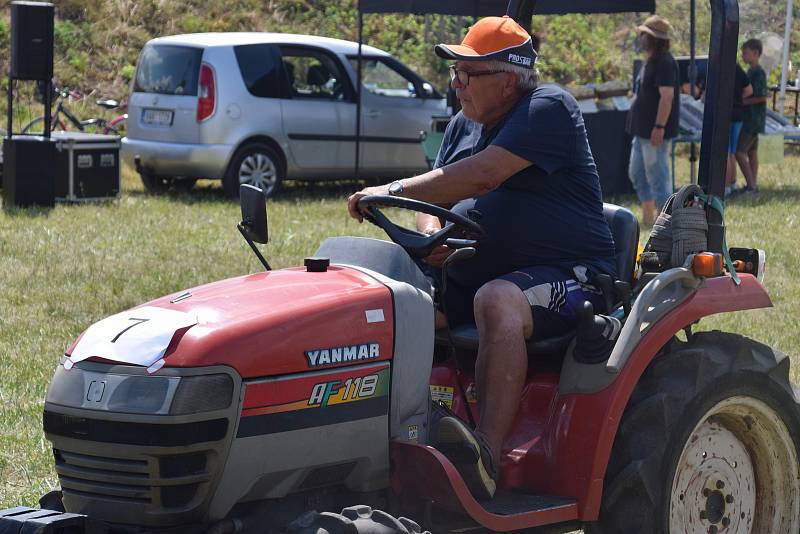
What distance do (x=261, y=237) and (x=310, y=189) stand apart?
38.4ft

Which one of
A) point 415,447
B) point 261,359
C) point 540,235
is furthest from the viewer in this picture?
point 540,235

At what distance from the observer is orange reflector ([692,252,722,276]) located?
398cm

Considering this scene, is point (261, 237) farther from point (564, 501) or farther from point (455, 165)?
point (564, 501)

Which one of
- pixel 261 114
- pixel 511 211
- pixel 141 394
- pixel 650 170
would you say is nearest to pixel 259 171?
pixel 261 114

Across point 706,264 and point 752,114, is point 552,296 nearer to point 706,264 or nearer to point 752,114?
point 706,264

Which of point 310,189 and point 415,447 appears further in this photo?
point 310,189

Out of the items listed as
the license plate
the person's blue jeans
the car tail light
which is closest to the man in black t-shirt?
the person's blue jeans

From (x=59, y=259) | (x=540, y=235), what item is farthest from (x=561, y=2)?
(x=540, y=235)

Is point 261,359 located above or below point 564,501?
above

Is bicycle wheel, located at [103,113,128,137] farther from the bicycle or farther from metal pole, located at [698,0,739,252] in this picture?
metal pole, located at [698,0,739,252]

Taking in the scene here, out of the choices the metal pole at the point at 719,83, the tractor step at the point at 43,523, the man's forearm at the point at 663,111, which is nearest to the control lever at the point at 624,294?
the metal pole at the point at 719,83

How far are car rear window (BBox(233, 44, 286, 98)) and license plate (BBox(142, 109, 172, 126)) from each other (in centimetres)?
91

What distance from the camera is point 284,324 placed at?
10.9 ft

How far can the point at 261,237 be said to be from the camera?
3758mm
